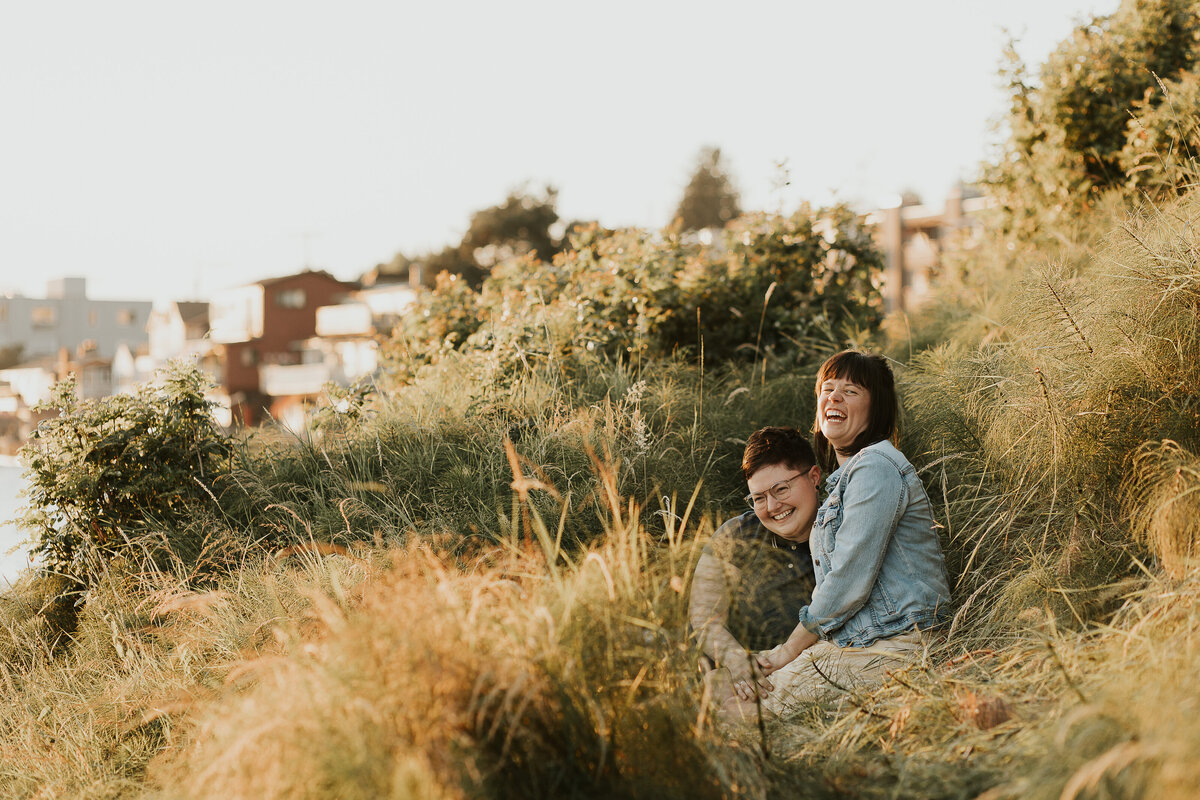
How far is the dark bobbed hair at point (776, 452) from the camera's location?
3705 mm

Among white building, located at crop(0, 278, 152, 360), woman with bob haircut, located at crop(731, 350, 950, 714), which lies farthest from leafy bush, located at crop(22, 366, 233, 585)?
white building, located at crop(0, 278, 152, 360)

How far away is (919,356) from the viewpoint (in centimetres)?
506

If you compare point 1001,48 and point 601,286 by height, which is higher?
point 1001,48

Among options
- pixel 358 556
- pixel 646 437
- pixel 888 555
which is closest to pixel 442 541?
pixel 358 556

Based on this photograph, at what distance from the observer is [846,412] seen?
3613 mm

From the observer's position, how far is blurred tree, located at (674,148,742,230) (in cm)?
5181

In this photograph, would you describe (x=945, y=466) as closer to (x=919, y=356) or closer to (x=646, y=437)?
(x=919, y=356)

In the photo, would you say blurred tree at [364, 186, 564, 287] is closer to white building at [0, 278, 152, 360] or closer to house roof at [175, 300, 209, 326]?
house roof at [175, 300, 209, 326]

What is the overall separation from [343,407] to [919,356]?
11.6 feet

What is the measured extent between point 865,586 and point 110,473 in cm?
412

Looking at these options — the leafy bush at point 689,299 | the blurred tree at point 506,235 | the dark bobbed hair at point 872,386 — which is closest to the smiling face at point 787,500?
the dark bobbed hair at point 872,386

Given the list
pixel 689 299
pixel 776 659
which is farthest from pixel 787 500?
Answer: pixel 689 299

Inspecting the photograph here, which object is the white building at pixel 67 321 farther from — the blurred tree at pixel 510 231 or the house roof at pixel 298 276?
the blurred tree at pixel 510 231

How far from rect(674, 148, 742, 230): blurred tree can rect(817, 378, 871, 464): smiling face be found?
1917 inches
